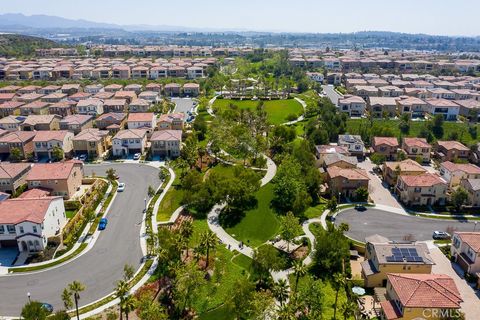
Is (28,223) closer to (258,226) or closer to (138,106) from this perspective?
(258,226)

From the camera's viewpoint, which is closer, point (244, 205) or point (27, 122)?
point (244, 205)

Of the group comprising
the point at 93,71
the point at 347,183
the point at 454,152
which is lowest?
the point at 347,183

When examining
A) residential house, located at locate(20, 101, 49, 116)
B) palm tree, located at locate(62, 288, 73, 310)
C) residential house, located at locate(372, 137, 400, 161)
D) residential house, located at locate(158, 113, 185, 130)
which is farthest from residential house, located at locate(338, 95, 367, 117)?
palm tree, located at locate(62, 288, 73, 310)

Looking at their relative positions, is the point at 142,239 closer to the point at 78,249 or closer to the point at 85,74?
the point at 78,249

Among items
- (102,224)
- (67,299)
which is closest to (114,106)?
(102,224)

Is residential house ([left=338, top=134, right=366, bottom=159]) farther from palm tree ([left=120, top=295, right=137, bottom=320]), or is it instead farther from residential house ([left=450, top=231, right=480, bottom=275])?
palm tree ([left=120, top=295, right=137, bottom=320])

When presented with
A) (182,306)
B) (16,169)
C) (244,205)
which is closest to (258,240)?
(244,205)

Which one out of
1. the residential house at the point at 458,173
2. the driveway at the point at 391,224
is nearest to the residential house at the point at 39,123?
the driveway at the point at 391,224

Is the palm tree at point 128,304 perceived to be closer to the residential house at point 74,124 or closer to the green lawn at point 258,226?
the green lawn at point 258,226
